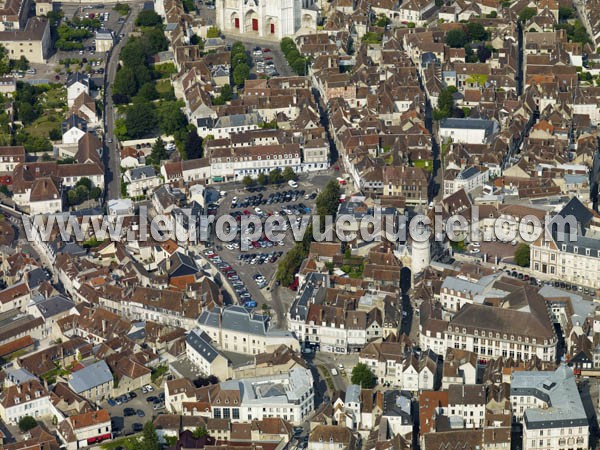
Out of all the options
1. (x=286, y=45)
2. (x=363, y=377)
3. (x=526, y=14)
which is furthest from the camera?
(x=526, y=14)

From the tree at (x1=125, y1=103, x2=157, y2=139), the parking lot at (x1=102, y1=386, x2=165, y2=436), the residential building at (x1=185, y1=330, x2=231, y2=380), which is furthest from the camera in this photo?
the tree at (x1=125, y1=103, x2=157, y2=139)

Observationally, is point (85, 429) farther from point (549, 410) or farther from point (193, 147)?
point (193, 147)

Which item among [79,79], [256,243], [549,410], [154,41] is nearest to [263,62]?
[154,41]

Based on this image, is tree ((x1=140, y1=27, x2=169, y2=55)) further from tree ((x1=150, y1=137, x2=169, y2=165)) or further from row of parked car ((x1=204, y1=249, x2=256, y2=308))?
row of parked car ((x1=204, y1=249, x2=256, y2=308))

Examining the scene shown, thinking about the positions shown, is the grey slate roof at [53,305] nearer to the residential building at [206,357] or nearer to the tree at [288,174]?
the residential building at [206,357]

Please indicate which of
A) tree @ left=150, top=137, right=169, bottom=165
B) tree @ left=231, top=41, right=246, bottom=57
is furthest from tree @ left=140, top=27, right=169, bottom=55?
tree @ left=150, top=137, right=169, bottom=165

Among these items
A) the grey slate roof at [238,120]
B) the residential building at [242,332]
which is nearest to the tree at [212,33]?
the grey slate roof at [238,120]

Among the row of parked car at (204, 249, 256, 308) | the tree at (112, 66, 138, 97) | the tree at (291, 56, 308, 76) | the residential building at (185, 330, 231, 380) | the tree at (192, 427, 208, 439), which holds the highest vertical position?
the tree at (291, 56, 308, 76)
